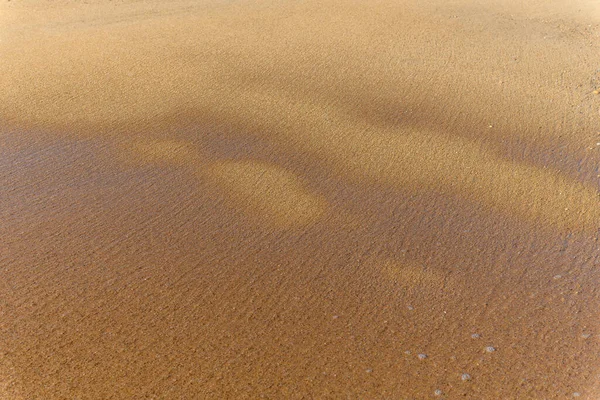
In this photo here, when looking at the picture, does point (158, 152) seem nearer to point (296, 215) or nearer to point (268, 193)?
point (268, 193)

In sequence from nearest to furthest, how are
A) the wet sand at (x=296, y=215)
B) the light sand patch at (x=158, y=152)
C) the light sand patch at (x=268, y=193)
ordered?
1. the wet sand at (x=296, y=215)
2. the light sand patch at (x=268, y=193)
3. the light sand patch at (x=158, y=152)

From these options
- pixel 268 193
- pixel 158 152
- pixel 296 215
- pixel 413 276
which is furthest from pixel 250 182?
pixel 413 276

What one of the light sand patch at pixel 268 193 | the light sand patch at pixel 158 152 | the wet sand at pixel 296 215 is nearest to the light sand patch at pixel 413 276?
the wet sand at pixel 296 215

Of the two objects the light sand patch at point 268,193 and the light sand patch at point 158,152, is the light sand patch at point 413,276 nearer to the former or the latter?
the light sand patch at point 268,193

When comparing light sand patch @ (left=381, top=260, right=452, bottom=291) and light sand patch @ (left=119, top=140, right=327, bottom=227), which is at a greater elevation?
light sand patch @ (left=381, top=260, right=452, bottom=291)

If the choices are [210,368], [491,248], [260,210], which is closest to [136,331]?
[210,368]

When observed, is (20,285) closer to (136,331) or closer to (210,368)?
(136,331)

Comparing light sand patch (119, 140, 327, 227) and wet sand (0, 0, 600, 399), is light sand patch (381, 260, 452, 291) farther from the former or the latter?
light sand patch (119, 140, 327, 227)

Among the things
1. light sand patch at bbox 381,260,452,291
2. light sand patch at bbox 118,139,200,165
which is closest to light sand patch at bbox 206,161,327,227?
light sand patch at bbox 118,139,200,165
